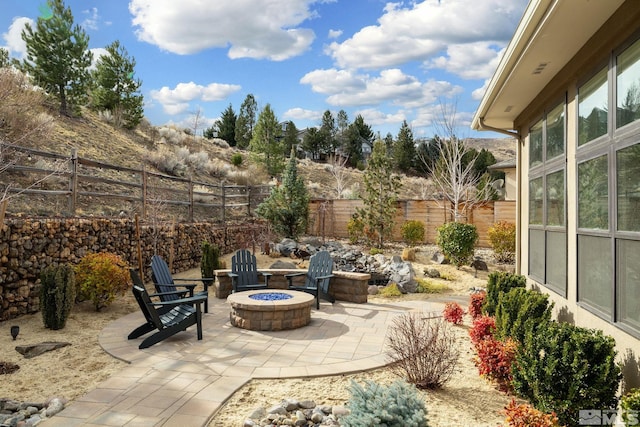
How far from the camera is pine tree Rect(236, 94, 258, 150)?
39.5 m

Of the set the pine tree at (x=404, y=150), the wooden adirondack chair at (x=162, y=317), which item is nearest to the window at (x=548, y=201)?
the wooden adirondack chair at (x=162, y=317)

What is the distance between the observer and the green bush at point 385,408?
2.59m

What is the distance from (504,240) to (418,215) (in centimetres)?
447

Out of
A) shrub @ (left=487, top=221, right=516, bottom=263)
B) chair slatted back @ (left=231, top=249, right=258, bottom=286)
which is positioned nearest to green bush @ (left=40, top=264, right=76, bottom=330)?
chair slatted back @ (left=231, top=249, right=258, bottom=286)

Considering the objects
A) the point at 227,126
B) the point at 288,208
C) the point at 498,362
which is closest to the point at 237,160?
the point at 227,126

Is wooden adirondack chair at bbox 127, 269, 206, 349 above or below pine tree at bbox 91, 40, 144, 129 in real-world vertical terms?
below

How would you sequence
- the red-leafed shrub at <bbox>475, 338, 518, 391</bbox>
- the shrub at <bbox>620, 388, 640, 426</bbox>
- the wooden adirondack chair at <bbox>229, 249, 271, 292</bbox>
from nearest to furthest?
the shrub at <bbox>620, 388, 640, 426</bbox>, the red-leafed shrub at <bbox>475, 338, 518, 391</bbox>, the wooden adirondack chair at <bbox>229, 249, 271, 292</bbox>

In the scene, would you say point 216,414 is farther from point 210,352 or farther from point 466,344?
point 466,344

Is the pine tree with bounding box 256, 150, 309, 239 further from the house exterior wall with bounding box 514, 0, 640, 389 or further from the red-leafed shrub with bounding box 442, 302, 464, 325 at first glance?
the house exterior wall with bounding box 514, 0, 640, 389

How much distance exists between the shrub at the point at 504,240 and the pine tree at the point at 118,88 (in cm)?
1967

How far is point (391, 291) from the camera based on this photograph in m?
9.02

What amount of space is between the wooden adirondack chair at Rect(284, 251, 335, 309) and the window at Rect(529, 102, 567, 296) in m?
3.23

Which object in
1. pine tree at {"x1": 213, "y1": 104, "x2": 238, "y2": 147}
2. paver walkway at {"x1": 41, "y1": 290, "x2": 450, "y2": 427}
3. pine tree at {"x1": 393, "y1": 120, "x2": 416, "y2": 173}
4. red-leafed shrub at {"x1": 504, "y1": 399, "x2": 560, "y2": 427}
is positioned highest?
pine tree at {"x1": 213, "y1": 104, "x2": 238, "y2": 147}

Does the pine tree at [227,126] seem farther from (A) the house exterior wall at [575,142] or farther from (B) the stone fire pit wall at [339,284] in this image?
(A) the house exterior wall at [575,142]
